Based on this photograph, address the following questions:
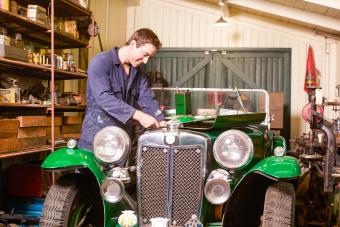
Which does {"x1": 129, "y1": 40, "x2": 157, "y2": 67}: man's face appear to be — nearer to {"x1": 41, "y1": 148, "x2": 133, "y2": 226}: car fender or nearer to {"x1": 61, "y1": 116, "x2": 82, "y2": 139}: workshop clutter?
{"x1": 41, "y1": 148, "x2": 133, "y2": 226}: car fender

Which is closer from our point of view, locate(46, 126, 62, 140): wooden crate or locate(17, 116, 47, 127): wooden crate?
locate(17, 116, 47, 127): wooden crate

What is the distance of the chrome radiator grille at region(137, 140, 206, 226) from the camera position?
226 cm

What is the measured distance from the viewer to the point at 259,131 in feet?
9.05

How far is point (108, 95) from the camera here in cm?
264

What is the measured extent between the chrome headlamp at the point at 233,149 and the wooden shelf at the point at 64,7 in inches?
117

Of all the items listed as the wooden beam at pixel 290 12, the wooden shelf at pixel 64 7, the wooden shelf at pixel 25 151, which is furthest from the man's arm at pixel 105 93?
the wooden beam at pixel 290 12

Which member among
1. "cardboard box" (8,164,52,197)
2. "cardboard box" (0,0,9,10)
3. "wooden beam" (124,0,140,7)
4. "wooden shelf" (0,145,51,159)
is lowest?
"cardboard box" (8,164,52,197)

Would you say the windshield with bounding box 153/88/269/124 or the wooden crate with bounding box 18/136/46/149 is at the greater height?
the windshield with bounding box 153/88/269/124

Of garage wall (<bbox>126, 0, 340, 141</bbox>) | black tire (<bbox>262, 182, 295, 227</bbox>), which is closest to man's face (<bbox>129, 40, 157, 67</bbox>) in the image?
black tire (<bbox>262, 182, 295, 227</bbox>)

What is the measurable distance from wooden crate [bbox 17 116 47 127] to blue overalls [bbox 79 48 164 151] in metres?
1.19

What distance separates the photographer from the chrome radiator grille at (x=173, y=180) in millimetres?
2256

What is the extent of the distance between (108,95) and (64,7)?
2.46 meters

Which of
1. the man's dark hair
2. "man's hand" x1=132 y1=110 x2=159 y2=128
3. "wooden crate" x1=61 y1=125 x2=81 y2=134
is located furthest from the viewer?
"wooden crate" x1=61 y1=125 x2=81 y2=134

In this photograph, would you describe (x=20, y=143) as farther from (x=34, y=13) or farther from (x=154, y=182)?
(x=154, y=182)
